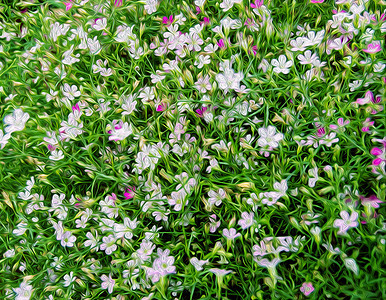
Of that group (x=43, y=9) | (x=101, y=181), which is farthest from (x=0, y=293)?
(x=43, y=9)

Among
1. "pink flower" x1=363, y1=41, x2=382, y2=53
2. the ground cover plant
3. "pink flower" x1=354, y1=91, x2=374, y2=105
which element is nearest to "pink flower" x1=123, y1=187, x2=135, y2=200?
the ground cover plant

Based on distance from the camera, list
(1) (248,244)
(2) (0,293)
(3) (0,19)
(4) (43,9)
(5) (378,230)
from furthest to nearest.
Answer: (3) (0,19) → (4) (43,9) → (2) (0,293) → (1) (248,244) → (5) (378,230)

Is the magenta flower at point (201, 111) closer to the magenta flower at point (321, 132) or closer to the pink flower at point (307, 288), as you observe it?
the magenta flower at point (321, 132)

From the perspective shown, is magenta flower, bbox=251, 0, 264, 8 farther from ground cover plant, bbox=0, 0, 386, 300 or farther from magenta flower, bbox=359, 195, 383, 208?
magenta flower, bbox=359, 195, 383, 208

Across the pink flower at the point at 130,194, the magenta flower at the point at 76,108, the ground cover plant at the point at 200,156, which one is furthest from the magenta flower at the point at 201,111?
the magenta flower at the point at 76,108

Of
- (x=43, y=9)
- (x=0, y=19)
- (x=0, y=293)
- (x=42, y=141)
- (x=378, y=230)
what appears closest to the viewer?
(x=378, y=230)

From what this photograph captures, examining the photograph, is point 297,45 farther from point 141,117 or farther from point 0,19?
point 0,19

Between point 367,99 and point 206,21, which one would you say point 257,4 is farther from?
point 367,99
